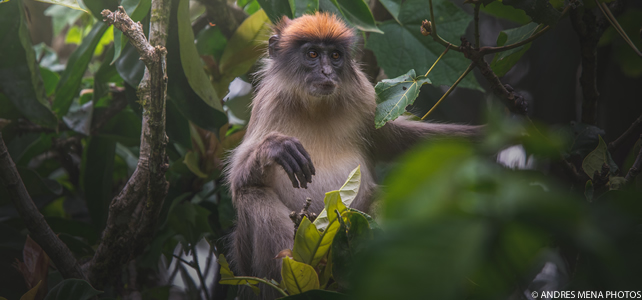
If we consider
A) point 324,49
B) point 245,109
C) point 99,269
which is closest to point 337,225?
point 324,49

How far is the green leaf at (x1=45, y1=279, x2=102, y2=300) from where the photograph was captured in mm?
1901

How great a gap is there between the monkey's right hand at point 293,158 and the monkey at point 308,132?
3.8 inches

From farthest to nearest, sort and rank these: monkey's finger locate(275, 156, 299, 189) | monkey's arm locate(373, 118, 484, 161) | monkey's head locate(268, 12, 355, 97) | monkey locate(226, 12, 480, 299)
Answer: monkey's arm locate(373, 118, 484, 161), monkey's head locate(268, 12, 355, 97), monkey locate(226, 12, 480, 299), monkey's finger locate(275, 156, 299, 189)

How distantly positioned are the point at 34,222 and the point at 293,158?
1359mm

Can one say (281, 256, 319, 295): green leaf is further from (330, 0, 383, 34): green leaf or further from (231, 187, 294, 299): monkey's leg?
(330, 0, 383, 34): green leaf

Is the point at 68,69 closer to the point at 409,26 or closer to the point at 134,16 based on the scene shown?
the point at 134,16

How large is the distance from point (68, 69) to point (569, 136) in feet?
10.3

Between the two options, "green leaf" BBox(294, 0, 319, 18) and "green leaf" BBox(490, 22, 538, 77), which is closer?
"green leaf" BBox(490, 22, 538, 77)

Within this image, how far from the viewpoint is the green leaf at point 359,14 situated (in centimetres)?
251

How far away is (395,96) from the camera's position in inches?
72.2

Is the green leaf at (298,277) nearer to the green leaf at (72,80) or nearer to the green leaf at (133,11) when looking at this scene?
the green leaf at (133,11)

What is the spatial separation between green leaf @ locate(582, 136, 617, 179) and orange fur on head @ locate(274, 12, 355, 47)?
1.52m

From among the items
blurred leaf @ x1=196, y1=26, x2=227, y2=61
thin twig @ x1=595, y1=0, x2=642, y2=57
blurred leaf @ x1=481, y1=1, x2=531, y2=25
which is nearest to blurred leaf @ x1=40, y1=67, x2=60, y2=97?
blurred leaf @ x1=196, y1=26, x2=227, y2=61

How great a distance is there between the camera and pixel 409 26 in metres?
3.11
